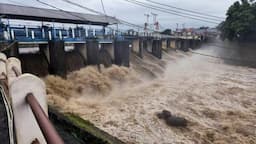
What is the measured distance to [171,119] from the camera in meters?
8.82

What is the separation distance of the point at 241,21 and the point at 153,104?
21231 millimetres

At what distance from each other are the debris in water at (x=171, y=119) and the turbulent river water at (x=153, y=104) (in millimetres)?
215

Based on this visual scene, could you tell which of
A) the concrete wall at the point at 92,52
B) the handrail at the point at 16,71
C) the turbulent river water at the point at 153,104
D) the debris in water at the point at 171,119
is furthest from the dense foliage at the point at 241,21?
the handrail at the point at 16,71

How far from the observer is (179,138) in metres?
7.54

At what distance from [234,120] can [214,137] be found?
6.68 feet

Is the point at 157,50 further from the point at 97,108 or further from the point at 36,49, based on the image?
the point at 97,108

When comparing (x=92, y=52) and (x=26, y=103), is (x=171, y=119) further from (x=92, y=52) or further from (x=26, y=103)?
(x=26, y=103)

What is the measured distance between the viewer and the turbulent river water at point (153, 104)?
7828 millimetres

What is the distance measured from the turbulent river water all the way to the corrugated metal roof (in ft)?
15.2

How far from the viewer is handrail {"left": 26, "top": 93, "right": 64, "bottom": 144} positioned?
2.88 ft

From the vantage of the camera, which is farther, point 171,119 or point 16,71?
point 171,119

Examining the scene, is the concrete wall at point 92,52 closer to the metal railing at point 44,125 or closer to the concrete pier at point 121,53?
the concrete pier at point 121,53

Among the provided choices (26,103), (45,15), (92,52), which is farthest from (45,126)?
(45,15)

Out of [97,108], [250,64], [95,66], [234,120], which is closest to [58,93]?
[97,108]
